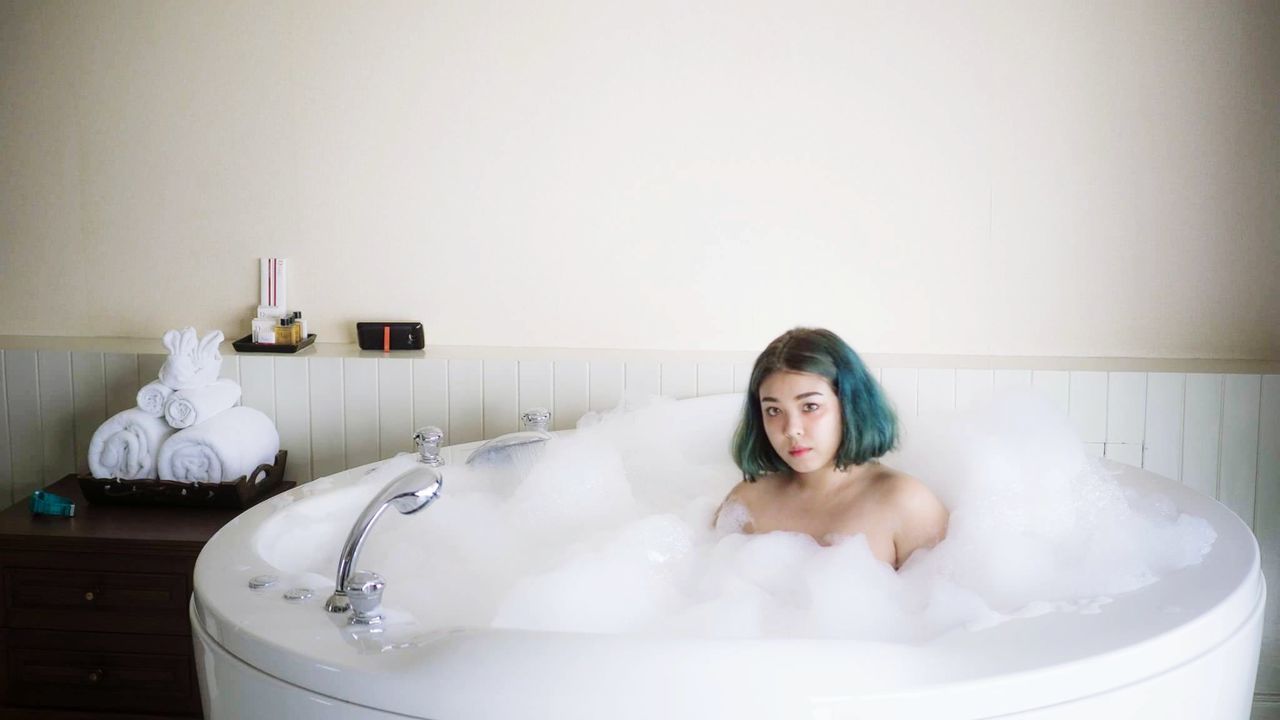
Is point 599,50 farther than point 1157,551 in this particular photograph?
Yes

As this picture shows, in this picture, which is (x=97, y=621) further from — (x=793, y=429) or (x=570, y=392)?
(x=793, y=429)

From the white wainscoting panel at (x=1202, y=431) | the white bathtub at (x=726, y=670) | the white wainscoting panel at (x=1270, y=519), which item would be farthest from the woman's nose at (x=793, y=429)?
the white wainscoting panel at (x=1270, y=519)

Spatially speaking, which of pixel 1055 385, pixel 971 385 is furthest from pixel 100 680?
pixel 1055 385

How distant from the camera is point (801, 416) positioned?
171cm

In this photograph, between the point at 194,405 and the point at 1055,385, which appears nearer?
the point at 194,405

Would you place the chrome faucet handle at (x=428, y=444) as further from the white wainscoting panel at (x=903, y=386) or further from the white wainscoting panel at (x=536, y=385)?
the white wainscoting panel at (x=903, y=386)

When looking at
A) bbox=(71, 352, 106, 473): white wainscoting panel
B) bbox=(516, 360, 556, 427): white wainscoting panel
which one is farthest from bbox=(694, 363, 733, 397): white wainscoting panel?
bbox=(71, 352, 106, 473): white wainscoting panel

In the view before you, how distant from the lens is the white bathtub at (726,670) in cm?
114

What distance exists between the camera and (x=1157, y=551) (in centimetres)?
158

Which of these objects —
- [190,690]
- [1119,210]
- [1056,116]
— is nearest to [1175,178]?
[1119,210]

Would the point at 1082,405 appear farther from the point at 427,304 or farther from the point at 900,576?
the point at 427,304

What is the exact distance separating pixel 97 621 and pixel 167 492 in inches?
11.0

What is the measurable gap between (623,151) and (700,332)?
46 centimetres

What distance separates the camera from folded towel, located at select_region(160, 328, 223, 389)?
232 centimetres
